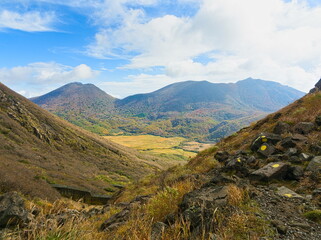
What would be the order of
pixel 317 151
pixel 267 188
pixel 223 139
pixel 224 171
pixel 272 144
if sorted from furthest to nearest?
pixel 223 139 → pixel 272 144 → pixel 224 171 → pixel 317 151 → pixel 267 188

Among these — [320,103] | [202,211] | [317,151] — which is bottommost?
[202,211]

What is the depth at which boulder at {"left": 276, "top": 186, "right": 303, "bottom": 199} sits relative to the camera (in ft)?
16.9

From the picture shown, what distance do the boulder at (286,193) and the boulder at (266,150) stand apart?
3.10m

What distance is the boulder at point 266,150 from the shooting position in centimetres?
857

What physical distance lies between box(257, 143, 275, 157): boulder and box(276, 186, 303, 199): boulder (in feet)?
10.2

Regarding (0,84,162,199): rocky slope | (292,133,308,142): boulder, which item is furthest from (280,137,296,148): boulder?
(0,84,162,199): rocky slope

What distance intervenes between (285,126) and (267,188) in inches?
239

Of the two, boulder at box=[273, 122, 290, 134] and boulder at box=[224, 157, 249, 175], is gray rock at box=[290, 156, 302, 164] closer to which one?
boulder at box=[224, 157, 249, 175]

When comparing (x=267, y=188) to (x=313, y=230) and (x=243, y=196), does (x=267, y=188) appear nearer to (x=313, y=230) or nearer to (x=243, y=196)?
(x=243, y=196)

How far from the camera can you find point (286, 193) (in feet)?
17.5

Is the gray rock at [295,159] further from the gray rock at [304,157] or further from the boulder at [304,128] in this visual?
the boulder at [304,128]

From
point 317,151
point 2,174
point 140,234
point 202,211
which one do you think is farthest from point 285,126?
point 2,174

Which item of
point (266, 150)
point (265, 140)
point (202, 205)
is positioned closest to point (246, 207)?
point (202, 205)

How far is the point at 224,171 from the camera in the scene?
8.45 meters
